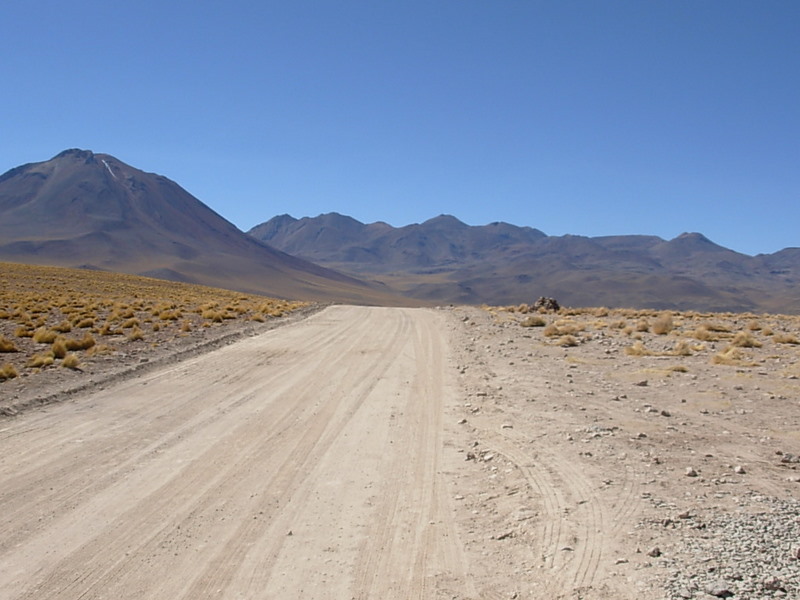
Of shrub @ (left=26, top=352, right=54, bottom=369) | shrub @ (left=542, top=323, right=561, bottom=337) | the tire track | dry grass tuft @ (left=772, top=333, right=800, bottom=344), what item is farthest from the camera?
shrub @ (left=542, top=323, right=561, bottom=337)

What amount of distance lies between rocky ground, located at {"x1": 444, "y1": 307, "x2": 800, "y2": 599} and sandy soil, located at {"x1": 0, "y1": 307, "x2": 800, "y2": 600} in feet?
0.11

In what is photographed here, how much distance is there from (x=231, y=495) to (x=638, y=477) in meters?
4.24

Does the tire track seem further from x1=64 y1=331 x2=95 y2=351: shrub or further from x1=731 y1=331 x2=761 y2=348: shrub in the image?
x1=731 y1=331 x2=761 y2=348: shrub

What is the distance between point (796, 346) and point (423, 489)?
16295 millimetres

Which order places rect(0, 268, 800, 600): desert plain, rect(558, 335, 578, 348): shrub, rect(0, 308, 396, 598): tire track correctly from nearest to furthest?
1. rect(0, 268, 800, 600): desert plain
2. rect(0, 308, 396, 598): tire track
3. rect(558, 335, 578, 348): shrub

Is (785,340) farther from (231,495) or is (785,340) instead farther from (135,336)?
(135,336)

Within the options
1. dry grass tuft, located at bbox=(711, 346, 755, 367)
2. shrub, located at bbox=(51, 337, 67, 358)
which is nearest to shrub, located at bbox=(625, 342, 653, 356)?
dry grass tuft, located at bbox=(711, 346, 755, 367)

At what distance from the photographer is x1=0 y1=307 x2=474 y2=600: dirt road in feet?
17.4

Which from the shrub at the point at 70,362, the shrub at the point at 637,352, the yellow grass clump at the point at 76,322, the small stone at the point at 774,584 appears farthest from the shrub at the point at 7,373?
the shrub at the point at 637,352

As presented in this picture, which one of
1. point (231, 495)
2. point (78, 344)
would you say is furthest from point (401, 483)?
point (78, 344)

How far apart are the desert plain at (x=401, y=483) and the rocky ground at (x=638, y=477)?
Answer: 0.10 feet

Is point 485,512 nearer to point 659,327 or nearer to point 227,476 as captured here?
point 227,476

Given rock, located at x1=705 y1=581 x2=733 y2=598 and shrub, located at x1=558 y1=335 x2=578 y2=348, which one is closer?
rock, located at x1=705 y1=581 x2=733 y2=598

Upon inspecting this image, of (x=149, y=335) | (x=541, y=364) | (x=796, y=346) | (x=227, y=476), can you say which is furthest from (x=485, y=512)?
(x=149, y=335)
